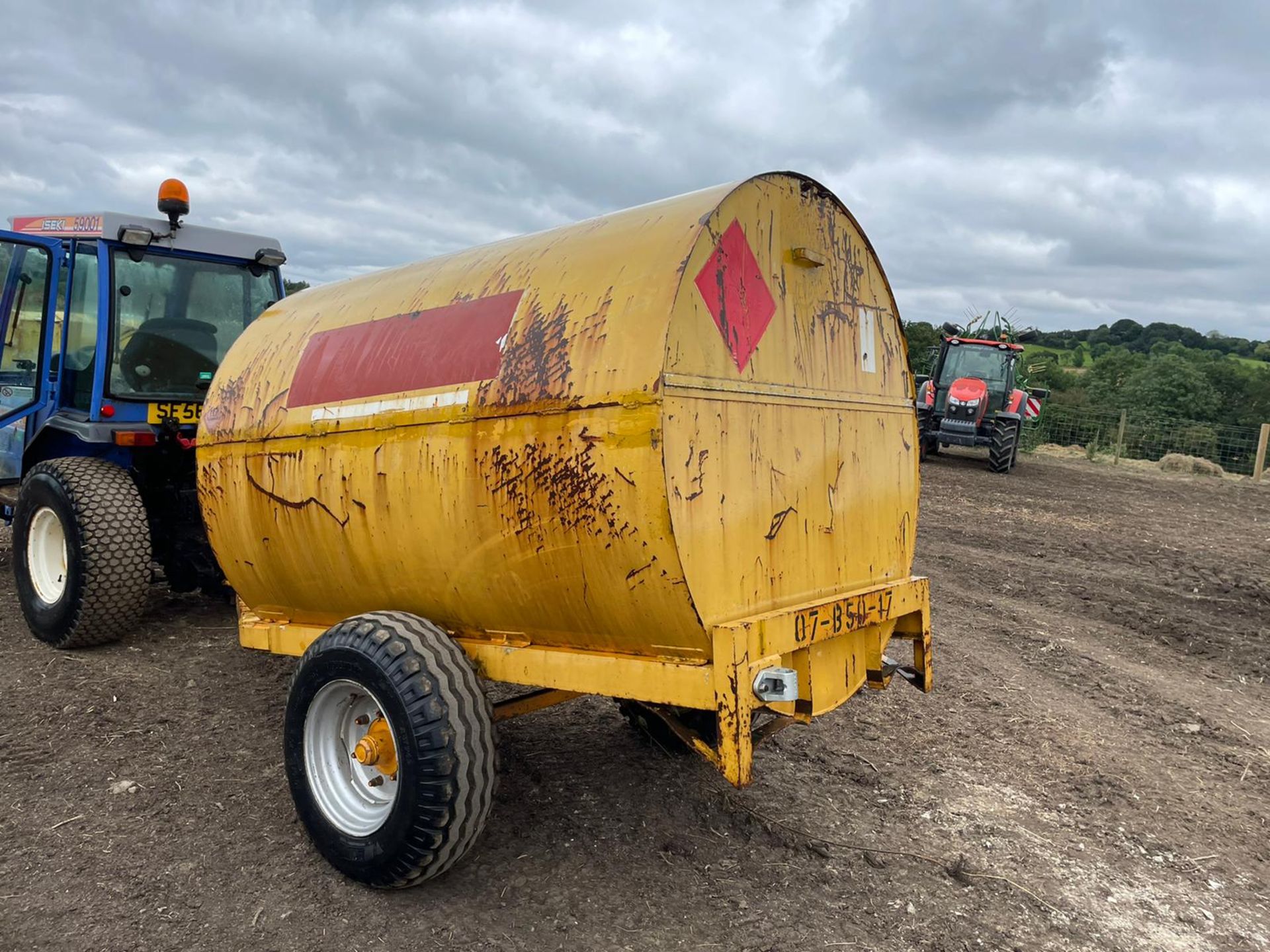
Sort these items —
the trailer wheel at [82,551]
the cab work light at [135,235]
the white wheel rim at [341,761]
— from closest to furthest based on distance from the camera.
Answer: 1. the white wheel rim at [341,761]
2. the trailer wheel at [82,551]
3. the cab work light at [135,235]

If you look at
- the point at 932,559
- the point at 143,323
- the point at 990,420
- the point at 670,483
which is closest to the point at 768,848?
the point at 670,483

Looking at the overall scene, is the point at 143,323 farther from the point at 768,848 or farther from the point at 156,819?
the point at 768,848

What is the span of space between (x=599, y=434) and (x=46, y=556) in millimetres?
4543

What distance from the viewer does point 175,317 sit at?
20.5ft

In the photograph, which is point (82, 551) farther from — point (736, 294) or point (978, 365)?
point (978, 365)

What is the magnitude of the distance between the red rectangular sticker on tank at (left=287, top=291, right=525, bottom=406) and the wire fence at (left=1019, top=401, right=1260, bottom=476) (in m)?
21.1

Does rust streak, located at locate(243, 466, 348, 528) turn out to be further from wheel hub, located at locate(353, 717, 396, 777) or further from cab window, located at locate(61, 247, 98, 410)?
cab window, located at locate(61, 247, 98, 410)

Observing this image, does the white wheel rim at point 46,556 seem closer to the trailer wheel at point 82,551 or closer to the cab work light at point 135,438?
the trailer wheel at point 82,551

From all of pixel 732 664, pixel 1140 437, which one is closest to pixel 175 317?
pixel 732 664

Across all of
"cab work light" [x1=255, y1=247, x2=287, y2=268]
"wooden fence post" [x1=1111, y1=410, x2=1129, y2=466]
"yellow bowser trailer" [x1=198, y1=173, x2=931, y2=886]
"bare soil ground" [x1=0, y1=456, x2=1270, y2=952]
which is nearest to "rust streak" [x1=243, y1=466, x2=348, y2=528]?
"yellow bowser trailer" [x1=198, y1=173, x2=931, y2=886]

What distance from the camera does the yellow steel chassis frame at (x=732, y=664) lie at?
114 inches

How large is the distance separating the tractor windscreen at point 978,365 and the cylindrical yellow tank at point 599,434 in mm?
15333

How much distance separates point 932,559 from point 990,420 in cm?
946

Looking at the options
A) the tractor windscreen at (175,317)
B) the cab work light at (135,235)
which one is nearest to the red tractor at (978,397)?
the tractor windscreen at (175,317)
